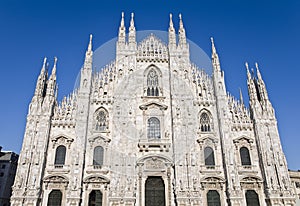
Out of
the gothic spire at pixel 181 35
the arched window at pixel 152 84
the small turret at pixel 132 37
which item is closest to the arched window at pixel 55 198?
the arched window at pixel 152 84

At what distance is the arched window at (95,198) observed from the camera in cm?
2453

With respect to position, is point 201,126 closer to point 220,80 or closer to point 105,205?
point 220,80

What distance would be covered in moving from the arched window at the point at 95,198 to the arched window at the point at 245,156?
572 inches

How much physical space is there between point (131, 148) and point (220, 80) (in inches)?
497

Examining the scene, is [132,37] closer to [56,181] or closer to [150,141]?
[150,141]

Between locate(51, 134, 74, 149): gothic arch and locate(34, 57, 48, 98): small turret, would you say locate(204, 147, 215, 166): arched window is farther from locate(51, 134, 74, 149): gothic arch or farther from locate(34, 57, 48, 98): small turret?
locate(34, 57, 48, 98): small turret

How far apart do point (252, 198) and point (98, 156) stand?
15.4 metres

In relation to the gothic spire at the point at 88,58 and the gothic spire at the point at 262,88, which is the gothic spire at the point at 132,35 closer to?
the gothic spire at the point at 88,58

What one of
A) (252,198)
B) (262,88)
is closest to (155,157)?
(252,198)

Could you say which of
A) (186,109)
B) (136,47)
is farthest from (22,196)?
(136,47)

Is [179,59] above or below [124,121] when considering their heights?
above

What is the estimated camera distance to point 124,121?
90.8 feet

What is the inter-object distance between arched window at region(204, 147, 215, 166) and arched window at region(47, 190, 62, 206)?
1449 centimetres

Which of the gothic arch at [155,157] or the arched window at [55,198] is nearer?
the arched window at [55,198]
